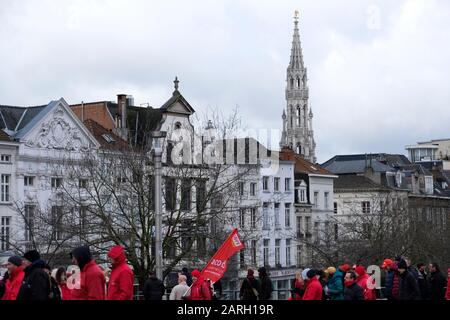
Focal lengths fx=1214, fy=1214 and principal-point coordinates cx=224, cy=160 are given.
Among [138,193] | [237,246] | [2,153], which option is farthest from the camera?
[2,153]

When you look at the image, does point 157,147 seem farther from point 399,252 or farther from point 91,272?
point 399,252

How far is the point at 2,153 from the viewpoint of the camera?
66.4 metres

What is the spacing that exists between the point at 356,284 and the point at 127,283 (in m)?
6.41

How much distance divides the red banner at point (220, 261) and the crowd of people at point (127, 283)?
0.53 metres

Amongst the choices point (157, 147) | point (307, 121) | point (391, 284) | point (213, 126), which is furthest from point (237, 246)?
point (307, 121)

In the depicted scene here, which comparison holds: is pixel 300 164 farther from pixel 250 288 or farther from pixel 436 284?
pixel 436 284

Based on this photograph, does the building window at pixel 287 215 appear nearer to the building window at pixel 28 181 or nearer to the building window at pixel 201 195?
the building window at pixel 28 181

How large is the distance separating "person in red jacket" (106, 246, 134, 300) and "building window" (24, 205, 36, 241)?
35.4 m

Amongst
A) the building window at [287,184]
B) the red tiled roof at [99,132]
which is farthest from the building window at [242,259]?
the building window at [287,184]

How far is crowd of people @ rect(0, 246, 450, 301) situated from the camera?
18.1 metres

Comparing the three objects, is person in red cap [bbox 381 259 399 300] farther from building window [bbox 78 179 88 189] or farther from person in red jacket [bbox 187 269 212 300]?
building window [bbox 78 179 88 189]

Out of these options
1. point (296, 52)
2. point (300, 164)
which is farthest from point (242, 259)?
point (296, 52)

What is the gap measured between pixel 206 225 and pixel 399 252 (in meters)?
18.2

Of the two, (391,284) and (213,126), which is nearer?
(391,284)
